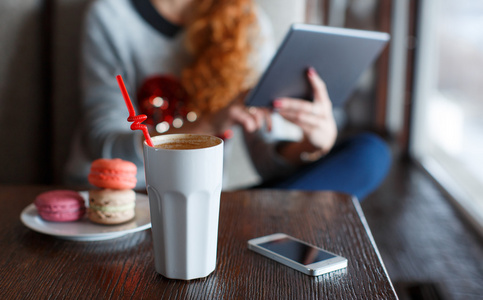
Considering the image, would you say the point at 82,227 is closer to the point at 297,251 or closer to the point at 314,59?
the point at 297,251

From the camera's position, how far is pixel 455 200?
7.20ft

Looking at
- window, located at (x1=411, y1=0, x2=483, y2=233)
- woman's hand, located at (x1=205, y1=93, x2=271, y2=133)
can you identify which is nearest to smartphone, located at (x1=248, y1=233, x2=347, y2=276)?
woman's hand, located at (x1=205, y1=93, x2=271, y2=133)

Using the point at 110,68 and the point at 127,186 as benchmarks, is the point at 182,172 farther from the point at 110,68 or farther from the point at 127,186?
the point at 110,68

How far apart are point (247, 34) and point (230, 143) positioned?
315mm

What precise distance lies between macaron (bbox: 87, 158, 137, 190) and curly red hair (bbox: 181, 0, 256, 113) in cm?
73

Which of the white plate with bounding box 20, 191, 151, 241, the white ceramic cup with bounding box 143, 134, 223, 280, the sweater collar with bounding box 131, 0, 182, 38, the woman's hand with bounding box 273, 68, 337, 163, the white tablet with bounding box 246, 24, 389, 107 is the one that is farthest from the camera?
the sweater collar with bounding box 131, 0, 182, 38

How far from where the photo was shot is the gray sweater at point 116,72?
1150 mm

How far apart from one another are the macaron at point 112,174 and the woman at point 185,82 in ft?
1.49

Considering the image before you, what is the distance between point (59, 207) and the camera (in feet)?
1.99

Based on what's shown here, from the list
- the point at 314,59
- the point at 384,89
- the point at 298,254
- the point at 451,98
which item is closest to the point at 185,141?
the point at 298,254

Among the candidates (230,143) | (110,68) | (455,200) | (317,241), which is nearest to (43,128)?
(110,68)

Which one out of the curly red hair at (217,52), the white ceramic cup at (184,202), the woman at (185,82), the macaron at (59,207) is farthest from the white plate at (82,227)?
the curly red hair at (217,52)

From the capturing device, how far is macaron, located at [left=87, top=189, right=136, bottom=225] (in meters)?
0.59

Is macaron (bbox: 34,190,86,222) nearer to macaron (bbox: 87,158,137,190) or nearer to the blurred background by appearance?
macaron (bbox: 87,158,137,190)
